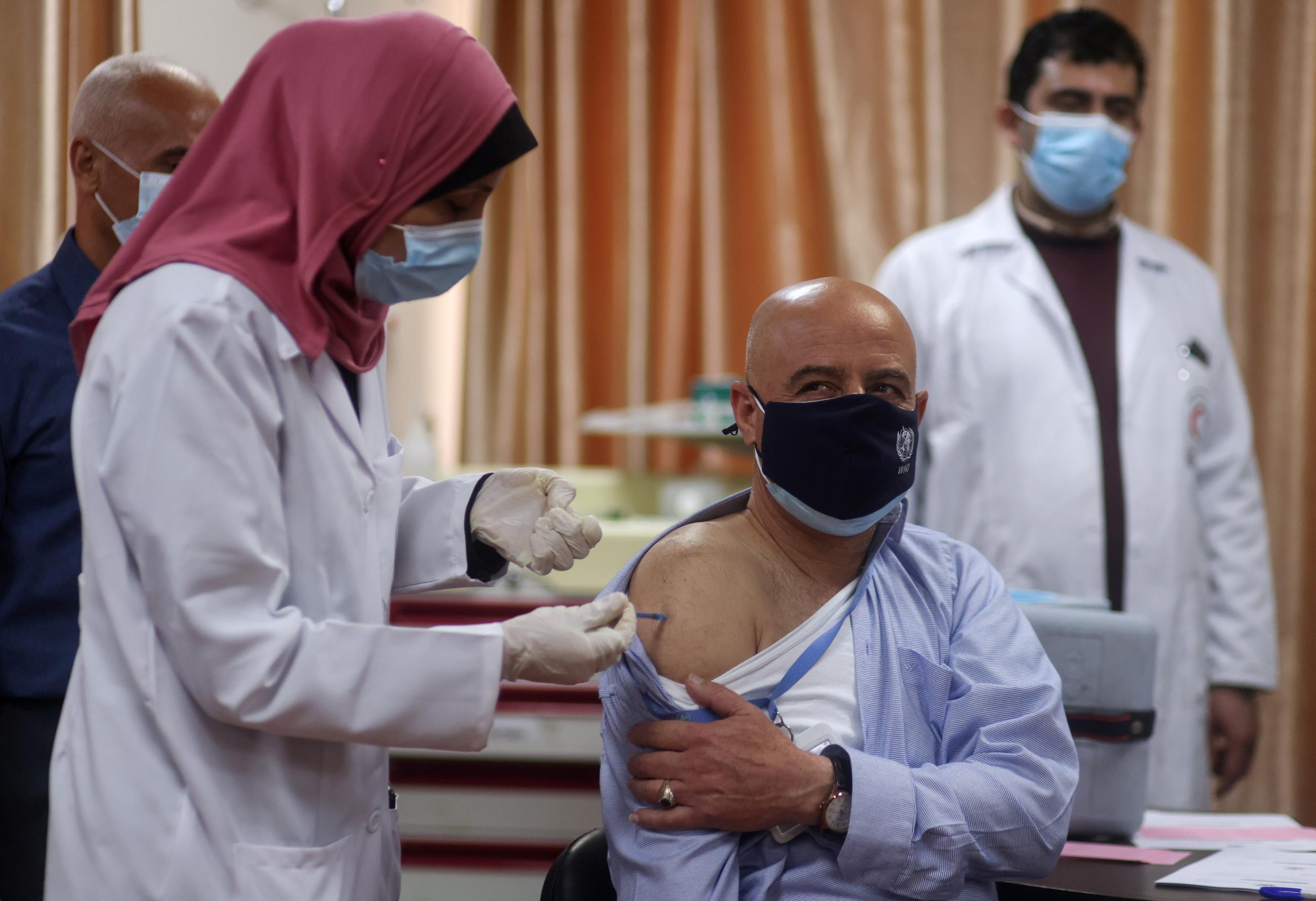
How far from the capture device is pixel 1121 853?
5.28 ft

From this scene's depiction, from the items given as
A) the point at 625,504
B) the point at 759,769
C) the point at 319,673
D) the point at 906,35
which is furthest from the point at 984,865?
the point at 906,35

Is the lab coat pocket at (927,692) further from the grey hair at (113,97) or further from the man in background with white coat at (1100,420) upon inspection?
the grey hair at (113,97)

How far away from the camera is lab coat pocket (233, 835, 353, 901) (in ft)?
3.58

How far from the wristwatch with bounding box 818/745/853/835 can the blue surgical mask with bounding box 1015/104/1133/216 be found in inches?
65.5

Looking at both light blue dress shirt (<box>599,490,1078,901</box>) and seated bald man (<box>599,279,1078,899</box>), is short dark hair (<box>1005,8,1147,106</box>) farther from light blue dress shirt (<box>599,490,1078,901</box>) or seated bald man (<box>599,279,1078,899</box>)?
light blue dress shirt (<box>599,490,1078,901</box>)

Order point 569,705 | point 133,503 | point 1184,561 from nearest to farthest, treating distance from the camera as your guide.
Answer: point 133,503 < point 1184,561 < point 569,705

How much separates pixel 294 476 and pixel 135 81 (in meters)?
0.81

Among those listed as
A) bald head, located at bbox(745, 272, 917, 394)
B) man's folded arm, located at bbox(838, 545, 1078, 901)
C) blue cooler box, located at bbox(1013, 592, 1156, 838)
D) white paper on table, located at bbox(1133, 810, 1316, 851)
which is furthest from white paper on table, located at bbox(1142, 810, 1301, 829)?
bald head, located at bbox(745, 272, 917, 394)

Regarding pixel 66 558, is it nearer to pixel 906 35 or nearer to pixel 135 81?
pixel 135 81

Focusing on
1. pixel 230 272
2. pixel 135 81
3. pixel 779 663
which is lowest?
pixel 779 663

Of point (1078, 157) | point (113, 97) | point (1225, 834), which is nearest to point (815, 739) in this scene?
point (1225, 834)

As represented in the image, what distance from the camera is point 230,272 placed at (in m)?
1.09

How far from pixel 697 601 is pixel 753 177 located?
2328 mm

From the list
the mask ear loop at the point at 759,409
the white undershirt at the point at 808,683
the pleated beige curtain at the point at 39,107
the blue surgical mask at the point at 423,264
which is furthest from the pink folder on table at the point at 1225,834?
the pleated beige curtain at the point at 39,107
